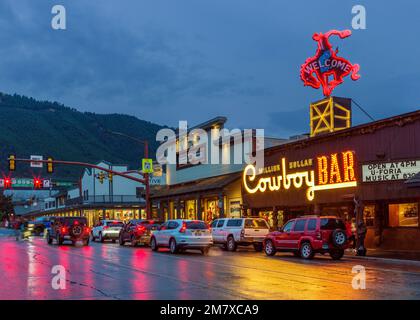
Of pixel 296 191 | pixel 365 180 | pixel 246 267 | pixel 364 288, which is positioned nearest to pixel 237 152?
pixel 296 191

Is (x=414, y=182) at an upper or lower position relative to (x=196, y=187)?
lower

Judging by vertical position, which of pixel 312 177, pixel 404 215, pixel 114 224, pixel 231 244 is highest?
pixel 312 177

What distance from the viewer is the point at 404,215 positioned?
1096 inches

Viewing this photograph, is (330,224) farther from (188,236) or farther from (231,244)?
(231,244)

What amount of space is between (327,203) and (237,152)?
10.6 meters

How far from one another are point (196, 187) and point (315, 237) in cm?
2112

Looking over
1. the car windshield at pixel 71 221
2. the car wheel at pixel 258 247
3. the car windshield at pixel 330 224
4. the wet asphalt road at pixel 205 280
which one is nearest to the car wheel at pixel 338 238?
the car windshield at pixel 330 224

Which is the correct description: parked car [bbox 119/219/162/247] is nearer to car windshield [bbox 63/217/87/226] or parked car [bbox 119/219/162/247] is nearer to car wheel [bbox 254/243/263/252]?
car windshield [bbox 63/217/87/226]

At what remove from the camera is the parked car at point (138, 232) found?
109 feet

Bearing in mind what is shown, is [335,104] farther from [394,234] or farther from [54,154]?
[54,154]

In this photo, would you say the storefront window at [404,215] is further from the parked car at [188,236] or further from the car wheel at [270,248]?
the parked car at [188,236]

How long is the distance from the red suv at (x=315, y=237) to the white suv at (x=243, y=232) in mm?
3902

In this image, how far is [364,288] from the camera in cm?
1309

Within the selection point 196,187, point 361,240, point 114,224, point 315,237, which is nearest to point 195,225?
point 315,237
